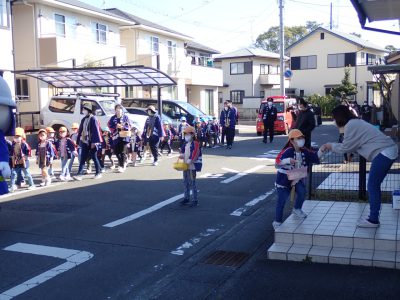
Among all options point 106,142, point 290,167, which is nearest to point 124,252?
point 290,167

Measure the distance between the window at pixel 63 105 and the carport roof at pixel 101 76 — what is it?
1.01 m

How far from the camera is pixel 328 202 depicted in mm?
7996

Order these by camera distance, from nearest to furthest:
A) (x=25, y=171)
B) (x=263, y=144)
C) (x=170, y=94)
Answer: (x=25, y=171), (x=263, y=144), (x=170, y=94)

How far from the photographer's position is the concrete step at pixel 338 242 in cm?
551

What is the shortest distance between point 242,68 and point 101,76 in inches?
1282

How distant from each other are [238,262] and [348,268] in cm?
129

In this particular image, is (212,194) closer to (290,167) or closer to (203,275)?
(290,167)

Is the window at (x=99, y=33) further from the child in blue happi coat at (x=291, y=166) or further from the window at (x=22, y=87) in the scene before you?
the child in blue happi coat at (x=291, y=166)

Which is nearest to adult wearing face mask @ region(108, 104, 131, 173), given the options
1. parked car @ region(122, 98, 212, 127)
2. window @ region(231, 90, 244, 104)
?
parked car @ region(122, 98, 212, 127)

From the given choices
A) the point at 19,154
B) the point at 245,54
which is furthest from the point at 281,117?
the point at 245,54

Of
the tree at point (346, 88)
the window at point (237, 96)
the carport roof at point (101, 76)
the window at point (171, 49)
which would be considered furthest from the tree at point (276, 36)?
the carport roof at point (101, 76)

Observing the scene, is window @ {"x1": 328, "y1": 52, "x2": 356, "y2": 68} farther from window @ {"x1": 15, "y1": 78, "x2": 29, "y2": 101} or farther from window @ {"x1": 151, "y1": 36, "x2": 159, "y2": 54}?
window @ {"x1": 15, "y1": 78, "x2": 29, "y2": 101}

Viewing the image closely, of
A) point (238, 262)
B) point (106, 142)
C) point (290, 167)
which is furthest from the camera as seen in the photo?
point (106, 142)

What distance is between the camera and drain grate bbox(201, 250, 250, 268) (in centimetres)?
583
